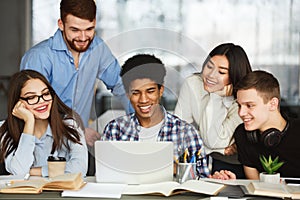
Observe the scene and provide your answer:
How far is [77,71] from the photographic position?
2.91m

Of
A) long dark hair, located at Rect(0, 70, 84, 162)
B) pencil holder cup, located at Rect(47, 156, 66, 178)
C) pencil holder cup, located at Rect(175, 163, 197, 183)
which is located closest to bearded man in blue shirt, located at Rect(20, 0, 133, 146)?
long dark hair, located at Rect(0, 70, 84, 162)

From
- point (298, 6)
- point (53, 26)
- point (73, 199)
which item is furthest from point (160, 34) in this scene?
point (73, 199)

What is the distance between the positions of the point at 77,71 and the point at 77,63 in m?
0.04

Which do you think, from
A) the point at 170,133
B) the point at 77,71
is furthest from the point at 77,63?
the point at 170,133

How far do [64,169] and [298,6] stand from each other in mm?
1859

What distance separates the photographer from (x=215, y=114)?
111 inches

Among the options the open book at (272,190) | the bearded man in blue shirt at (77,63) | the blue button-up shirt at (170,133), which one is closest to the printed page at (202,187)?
the open book at (272,190)

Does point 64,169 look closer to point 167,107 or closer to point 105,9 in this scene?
point 167,107

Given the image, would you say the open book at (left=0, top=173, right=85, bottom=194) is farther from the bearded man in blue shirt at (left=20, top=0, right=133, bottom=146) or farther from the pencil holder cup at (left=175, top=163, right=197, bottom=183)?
the bearded man in blue shirt at (left=20, top=0, right=133, bottom=146)

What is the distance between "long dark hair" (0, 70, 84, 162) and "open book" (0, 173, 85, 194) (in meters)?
0.53

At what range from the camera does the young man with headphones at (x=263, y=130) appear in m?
2.67

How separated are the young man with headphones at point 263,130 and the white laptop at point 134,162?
2.28ft

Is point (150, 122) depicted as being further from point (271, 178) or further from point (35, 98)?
point (271, 178)

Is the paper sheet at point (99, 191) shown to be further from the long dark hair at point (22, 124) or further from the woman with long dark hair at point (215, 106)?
the woman with long dark hair at point (215, 106)
